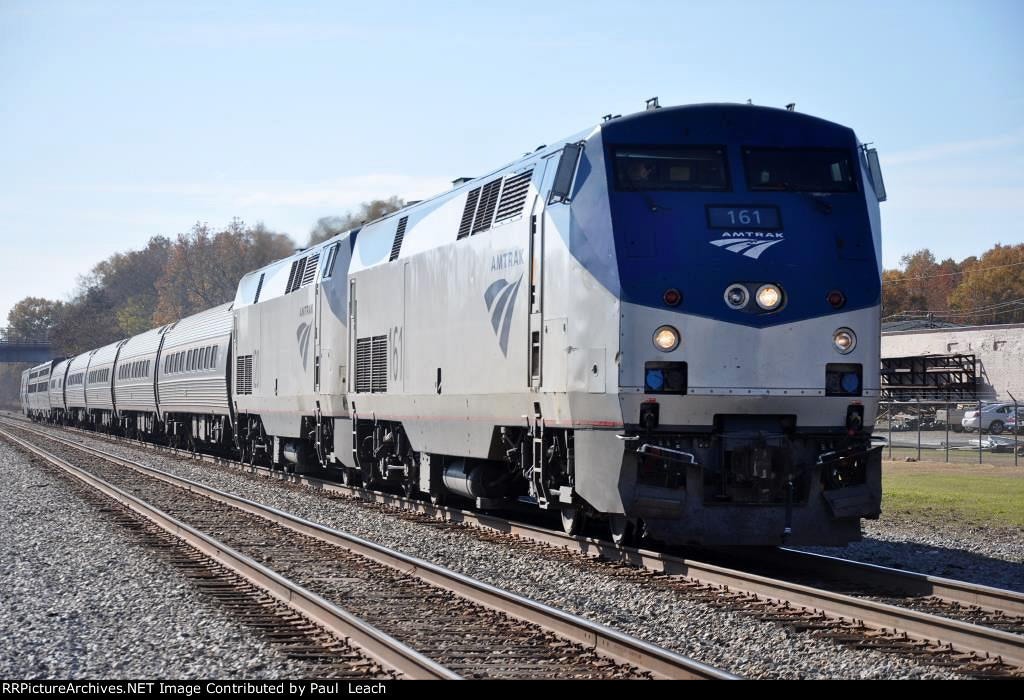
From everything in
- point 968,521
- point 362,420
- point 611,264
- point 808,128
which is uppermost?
point 808,128

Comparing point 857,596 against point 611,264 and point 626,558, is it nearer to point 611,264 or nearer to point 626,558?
point 626,558

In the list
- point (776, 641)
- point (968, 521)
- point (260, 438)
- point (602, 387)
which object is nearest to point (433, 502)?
point (602, 387)

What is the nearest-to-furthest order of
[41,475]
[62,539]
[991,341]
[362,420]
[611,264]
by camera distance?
[611,264] < [62,539] < [362,420] < [41,475] < [991,341]

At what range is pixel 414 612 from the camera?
9.18m

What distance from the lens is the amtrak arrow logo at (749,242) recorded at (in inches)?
420

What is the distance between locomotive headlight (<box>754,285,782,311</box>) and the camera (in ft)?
34.7

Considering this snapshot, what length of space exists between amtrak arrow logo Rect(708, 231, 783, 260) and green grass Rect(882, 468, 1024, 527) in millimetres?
7304

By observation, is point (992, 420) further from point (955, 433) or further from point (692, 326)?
point (692, 326)

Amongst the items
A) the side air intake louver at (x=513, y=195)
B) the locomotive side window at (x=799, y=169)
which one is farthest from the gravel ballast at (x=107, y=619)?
the locomotive side window at (x=799, y=169)

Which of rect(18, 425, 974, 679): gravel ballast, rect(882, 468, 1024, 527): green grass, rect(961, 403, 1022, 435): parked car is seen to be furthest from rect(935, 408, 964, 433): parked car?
rect(18, 425, 974, 679): gravel ballast

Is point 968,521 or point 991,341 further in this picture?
point 991,341

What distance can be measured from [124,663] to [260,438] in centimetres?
1886

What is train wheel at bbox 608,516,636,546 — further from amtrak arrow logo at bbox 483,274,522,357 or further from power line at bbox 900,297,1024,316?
power line at bbox 900,297,1024,316

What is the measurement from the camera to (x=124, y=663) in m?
7.65
